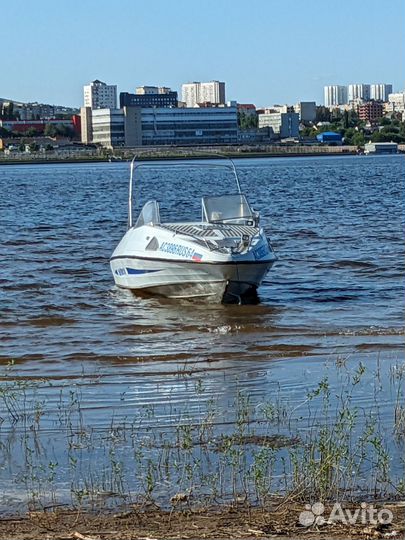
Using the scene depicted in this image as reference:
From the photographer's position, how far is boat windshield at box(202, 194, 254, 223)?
22484mm

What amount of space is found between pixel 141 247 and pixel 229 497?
1349 cm

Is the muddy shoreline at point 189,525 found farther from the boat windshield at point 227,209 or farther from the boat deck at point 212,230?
the boat windshield at point 227,209

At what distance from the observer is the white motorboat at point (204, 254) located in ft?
67.5

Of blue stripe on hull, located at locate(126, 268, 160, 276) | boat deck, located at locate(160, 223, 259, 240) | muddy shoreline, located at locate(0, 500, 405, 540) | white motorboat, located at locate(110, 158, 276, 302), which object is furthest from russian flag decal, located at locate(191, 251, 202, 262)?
muddy shoreline, located at locate(0, 500, 405, 540)

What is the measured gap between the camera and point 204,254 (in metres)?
20.4

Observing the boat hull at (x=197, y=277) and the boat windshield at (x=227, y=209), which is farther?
the boat windshield at (x=227, y=209)

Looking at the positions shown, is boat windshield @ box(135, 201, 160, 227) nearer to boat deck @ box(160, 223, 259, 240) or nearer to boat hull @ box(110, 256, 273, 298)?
boat deck @ box(160, 223, 259, 240)

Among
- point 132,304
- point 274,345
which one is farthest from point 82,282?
point 274,345

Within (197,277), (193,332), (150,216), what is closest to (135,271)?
(150,216)

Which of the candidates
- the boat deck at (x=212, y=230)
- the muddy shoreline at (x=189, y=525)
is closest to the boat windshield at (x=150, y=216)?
the boat deck at (x=212, y=230)

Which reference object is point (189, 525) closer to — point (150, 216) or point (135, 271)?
point (135, 271)

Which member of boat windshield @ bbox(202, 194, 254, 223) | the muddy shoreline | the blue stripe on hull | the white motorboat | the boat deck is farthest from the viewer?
boat windshield @ bbox(202, 194, 254, 223)

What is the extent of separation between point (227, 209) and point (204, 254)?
259cm

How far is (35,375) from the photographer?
15.4 metres
